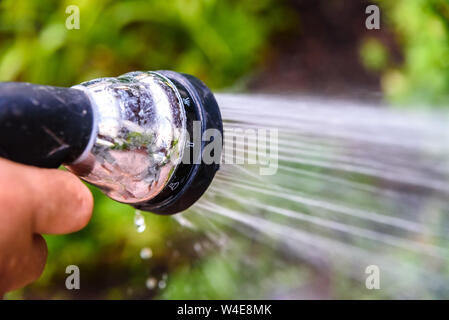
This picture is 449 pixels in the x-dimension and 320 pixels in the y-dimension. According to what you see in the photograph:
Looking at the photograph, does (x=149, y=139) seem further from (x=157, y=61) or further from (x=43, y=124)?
Answer: (x=157, y=61)

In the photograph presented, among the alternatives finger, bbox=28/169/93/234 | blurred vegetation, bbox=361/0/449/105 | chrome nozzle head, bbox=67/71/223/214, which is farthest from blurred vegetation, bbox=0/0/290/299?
finger, bbox=28/169/93/234

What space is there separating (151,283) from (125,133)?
96cm

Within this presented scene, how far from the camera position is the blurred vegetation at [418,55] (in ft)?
3.31

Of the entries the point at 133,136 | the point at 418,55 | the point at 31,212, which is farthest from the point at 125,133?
the point at 418,55

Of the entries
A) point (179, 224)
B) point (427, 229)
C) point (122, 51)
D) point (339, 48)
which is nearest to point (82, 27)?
point (122, 51)

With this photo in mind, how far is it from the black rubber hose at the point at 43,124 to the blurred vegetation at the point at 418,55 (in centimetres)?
79

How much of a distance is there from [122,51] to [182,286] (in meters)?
0.73

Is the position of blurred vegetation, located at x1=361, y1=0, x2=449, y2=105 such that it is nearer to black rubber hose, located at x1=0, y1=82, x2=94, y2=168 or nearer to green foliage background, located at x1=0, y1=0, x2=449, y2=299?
green foliage background, located at x1=0, y1=0, x2=449, y2=299

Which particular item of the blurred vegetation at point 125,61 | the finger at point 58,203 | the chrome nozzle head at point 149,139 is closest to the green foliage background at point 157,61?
the blurred vegetation at point 125,61

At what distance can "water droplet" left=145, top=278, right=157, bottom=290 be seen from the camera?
128 centimetres

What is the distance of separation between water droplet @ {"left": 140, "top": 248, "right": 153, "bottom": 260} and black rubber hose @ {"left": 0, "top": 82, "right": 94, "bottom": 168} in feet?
2.94

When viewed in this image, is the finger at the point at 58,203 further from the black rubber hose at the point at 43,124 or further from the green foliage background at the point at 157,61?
the green foliage background at the point at 157,61

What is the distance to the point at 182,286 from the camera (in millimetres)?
1232
